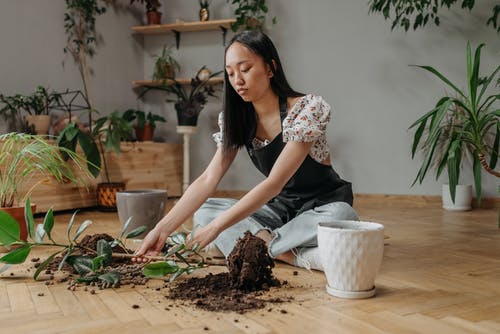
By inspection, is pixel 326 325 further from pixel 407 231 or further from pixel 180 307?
pixel 407 231

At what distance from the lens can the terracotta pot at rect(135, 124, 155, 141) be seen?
429 centimetres

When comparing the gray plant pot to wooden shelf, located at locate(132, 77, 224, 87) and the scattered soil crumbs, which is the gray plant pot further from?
wooden shelf, located at locate(132, 77, 224, 87)

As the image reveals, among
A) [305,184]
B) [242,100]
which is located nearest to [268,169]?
[305,184]

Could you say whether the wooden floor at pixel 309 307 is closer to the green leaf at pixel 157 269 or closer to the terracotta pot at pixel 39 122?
the green leaf at pixel 157 269

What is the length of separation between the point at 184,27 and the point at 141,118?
33.0 inches

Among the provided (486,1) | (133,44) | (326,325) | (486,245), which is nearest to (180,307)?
(326,325)

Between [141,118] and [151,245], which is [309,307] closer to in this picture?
[151,245]

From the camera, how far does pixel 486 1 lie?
370 cm

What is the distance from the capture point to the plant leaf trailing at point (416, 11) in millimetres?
3469

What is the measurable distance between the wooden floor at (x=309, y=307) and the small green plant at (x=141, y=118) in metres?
2.46

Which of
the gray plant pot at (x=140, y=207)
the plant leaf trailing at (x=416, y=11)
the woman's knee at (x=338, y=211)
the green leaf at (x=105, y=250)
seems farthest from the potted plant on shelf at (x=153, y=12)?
Answer: the green leaf at (x=105, y=250)

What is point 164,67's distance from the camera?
4.43 m

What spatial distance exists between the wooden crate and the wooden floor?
1.67 meters

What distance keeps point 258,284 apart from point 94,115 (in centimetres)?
303
